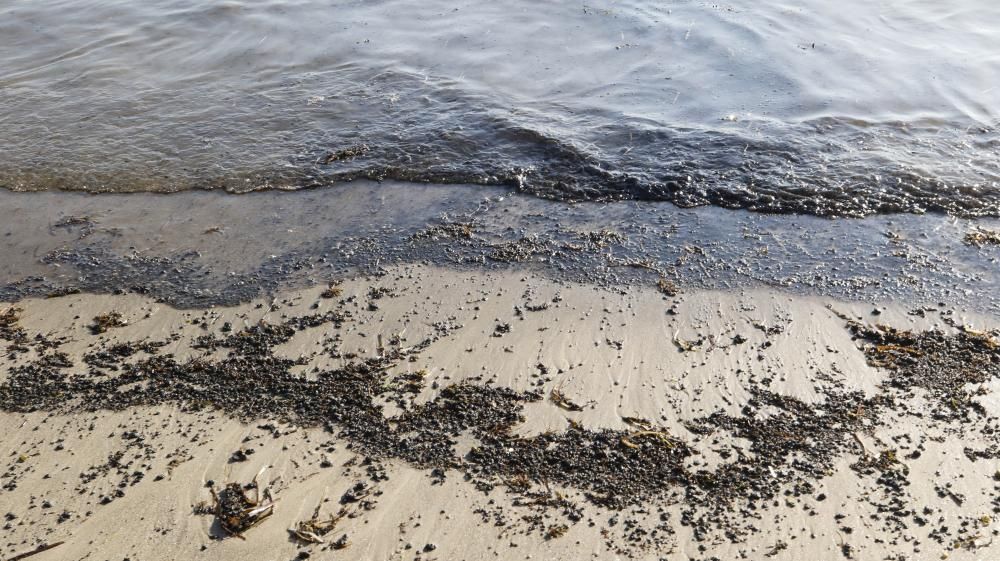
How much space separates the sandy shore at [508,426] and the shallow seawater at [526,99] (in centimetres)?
252

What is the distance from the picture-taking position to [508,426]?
496 centimetres

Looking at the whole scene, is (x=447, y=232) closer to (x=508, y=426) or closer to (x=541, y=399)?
(x=541, y=399)

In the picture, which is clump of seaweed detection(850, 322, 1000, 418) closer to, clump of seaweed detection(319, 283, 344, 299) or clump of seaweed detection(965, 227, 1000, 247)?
clump of seaweed detection(965, 227, 1000, 247)

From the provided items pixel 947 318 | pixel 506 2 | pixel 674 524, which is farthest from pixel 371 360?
pixel 506 2

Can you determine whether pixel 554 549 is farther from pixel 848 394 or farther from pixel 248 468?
pixel 848 394

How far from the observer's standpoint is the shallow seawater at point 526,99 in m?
8.48

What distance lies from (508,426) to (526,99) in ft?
22.4

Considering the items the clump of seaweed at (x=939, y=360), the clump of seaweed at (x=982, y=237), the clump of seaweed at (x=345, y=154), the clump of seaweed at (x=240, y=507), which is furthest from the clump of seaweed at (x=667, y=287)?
the clump of seaweed at (x=345, y=154)

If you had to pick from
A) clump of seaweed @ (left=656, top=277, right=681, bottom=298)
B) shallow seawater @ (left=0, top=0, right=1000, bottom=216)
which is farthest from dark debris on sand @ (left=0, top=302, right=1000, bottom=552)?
shallow seawater @ (left=0, top=0, right=1000, bottom=216)

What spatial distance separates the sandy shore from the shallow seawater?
2.52 meters

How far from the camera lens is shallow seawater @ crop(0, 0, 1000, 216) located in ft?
27.8

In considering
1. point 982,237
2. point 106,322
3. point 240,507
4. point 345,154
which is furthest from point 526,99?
point 240,507

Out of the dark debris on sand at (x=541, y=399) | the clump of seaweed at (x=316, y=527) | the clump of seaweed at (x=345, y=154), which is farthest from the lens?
the clump of seaweed at (x=345, y=154)

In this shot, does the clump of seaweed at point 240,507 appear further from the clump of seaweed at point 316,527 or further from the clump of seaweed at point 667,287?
the clump of seaweed at point 667,287
